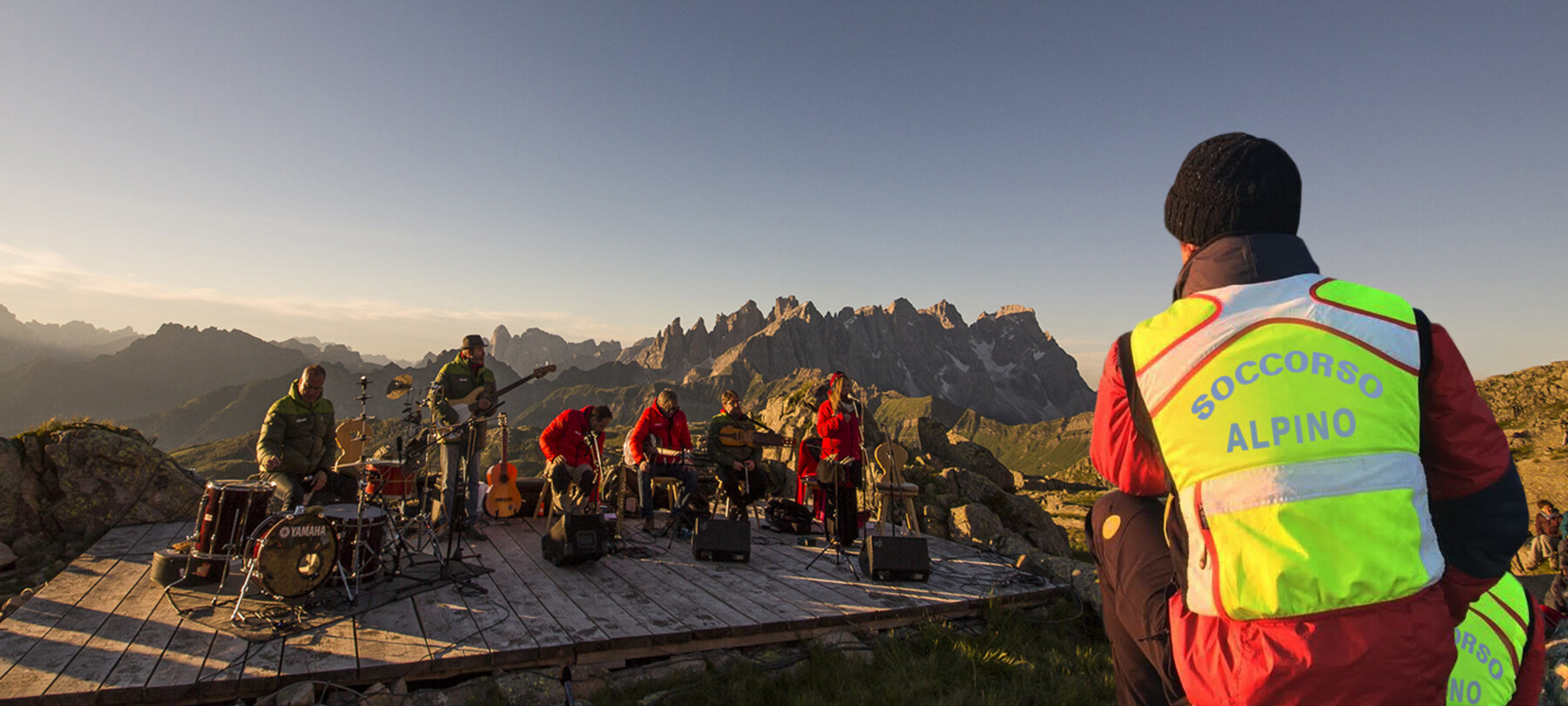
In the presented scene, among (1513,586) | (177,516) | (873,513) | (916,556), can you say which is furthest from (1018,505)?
(177,516)

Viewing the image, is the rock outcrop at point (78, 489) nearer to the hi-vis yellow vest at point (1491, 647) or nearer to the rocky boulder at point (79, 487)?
the rocky boulder at point (79, 487)

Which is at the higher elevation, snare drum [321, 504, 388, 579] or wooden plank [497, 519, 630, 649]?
snare drum [321, 504, 388, 579]

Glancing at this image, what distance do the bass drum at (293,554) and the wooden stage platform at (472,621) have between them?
466 millimetres

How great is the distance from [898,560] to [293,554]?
18.2ft

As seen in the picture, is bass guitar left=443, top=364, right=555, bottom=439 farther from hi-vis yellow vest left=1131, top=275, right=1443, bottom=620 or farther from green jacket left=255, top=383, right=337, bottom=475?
hi-vis yellow vest left=1131, top=275, right=1443, bottom=620

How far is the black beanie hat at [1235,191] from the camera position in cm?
205

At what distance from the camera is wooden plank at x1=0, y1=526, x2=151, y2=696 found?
421cm

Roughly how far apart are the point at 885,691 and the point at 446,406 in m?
6.33

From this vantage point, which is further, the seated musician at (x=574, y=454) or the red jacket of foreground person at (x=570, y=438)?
the red jacket of foreground person at (x=570, y=438)

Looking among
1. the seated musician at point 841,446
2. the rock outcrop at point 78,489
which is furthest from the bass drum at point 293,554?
the seated musician at point 841,446

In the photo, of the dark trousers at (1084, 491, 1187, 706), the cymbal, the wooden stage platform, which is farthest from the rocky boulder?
the dark trousers at (1084, 491, 1187, 706)

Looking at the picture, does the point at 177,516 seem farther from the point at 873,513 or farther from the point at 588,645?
the point at 873,513

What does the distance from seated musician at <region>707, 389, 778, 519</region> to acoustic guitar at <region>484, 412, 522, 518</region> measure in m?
3.02

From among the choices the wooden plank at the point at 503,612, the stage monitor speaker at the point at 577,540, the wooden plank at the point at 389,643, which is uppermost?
the stage monitor speaker at the point at 577,540
